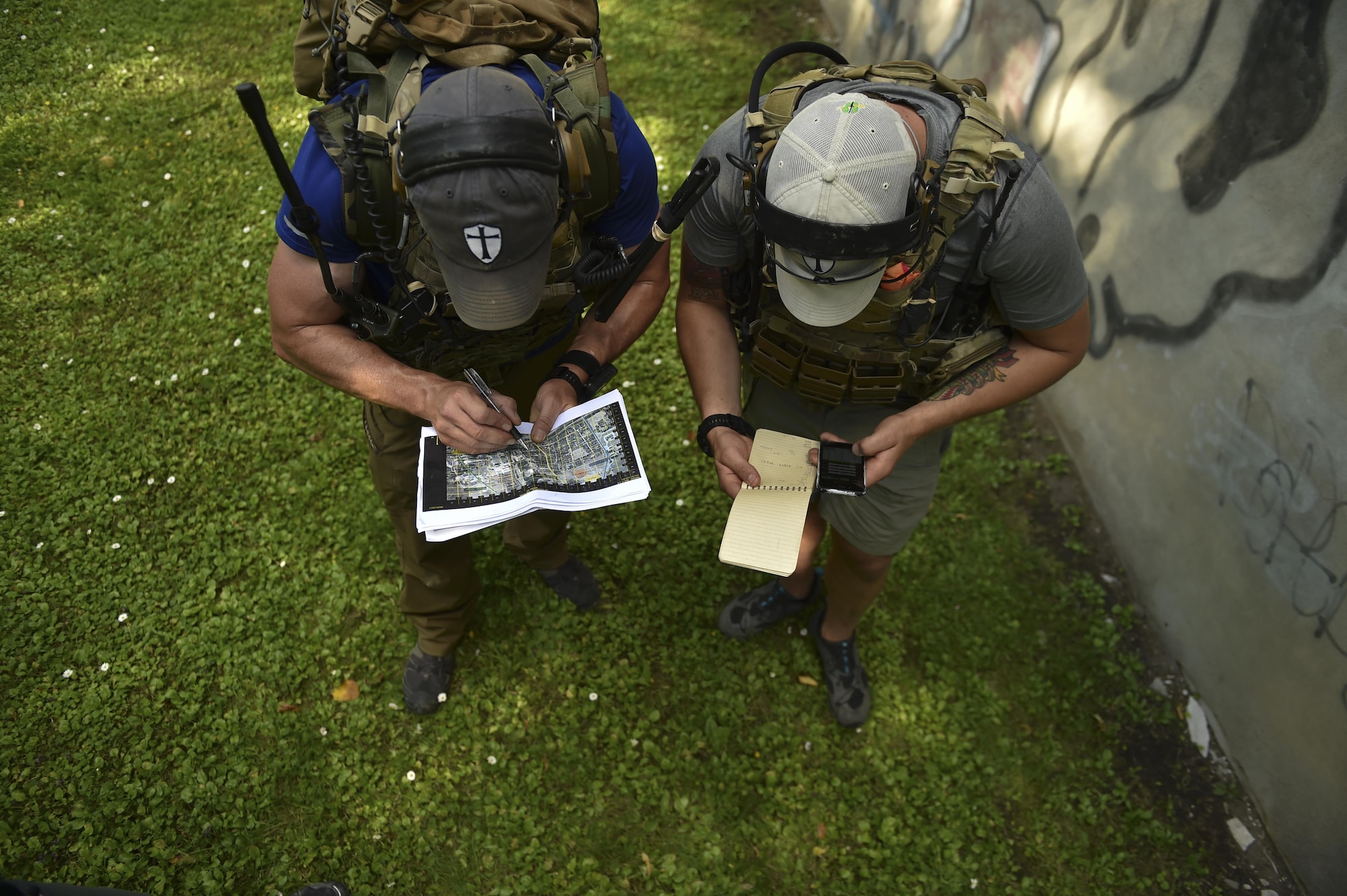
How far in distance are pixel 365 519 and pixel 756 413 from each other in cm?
207

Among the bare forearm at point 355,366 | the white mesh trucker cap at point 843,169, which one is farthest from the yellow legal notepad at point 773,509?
the bare forearm at point 355,366

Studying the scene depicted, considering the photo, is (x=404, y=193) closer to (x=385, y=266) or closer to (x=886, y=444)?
(x=385, y=266)

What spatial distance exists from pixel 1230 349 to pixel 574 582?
2.77 m

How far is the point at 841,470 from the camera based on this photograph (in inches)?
96.6

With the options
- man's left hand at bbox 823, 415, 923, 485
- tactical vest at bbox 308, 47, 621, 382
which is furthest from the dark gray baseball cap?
man's left hand at bbox 823, 415, 923, 485

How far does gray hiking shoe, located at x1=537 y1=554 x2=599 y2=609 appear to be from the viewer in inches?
142

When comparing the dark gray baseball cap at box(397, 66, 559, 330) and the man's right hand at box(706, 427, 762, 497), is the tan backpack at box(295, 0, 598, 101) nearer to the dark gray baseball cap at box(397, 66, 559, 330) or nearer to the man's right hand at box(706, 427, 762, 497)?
the dark gray baseball cap at box(397, 66, 559, 330)

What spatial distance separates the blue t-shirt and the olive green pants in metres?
0.56

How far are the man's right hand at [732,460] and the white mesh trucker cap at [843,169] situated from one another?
Answer: 0.71m

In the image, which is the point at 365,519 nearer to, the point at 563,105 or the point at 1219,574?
the point at 563,105

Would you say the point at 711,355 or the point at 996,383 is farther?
the point at 711,355

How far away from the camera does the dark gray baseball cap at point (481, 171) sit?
1.83 meters

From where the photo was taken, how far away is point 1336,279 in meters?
2.60

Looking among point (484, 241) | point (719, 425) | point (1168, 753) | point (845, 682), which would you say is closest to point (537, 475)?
point (719, 425)
